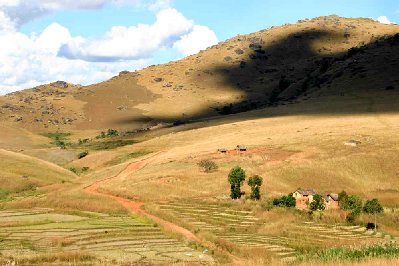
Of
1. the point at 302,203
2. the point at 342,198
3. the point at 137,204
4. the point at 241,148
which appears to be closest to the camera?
the point at 342,198

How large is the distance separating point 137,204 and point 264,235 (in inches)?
1123

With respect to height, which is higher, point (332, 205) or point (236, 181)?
point (236, 181)

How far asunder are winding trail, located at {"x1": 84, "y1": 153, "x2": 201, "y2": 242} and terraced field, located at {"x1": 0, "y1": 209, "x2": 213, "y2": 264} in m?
1.87

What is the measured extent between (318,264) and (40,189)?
84.5m

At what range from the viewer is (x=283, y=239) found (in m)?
58.0

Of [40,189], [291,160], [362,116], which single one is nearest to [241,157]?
[291,160]

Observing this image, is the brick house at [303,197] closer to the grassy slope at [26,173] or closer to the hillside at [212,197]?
the hillside at [212,197]

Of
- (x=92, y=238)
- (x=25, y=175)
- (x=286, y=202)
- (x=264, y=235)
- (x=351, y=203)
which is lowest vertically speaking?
(x=264, y=235)

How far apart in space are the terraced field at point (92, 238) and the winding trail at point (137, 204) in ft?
6.13

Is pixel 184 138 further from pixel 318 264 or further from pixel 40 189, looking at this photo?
pixel 318 264

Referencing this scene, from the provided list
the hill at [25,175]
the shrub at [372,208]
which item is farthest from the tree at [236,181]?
the hill at [25,175]

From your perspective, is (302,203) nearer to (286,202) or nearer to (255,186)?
(286,202)

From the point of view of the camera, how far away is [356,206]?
80.3m

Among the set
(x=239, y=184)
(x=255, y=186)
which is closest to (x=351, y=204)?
(x=255, y=186)
